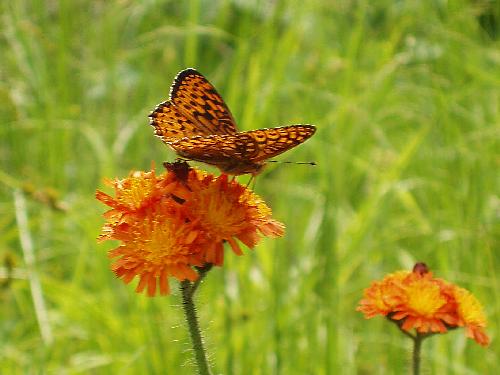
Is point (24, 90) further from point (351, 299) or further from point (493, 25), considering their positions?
point (493, 25)

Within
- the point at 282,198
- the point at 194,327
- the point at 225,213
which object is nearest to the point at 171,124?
the point at 225,213

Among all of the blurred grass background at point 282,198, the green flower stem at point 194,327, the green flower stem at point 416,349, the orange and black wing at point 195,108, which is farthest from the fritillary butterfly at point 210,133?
the blurred grass background at point 282,198

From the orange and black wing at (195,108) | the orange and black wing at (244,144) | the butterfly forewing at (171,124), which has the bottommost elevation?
the orange and black wing at (244,144)

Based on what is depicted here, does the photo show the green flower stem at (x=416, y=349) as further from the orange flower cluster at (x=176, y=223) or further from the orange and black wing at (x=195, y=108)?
the orange and black wing at (x=195, y=108)

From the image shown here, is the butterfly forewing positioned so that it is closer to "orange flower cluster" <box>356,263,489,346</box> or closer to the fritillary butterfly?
the fritillary butterfly

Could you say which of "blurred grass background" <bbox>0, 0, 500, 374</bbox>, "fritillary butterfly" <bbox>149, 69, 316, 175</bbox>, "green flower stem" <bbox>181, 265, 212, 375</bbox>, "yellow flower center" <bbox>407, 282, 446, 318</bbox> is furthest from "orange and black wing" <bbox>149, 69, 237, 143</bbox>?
"blurred grass background" <bbox>0, 0, 500, 374</bbox>

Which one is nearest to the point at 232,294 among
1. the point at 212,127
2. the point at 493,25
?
the point at 212,127
